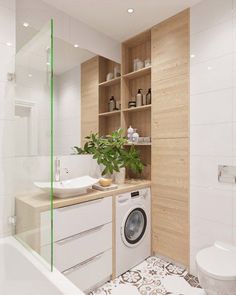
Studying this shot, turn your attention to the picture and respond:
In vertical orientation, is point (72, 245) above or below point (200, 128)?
below

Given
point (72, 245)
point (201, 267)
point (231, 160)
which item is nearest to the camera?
point (201, 267)

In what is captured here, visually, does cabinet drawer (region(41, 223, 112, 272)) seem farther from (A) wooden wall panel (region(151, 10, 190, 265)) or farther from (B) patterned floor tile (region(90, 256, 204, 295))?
(A) wooden wall panel (region(151, 10, 190, 265))

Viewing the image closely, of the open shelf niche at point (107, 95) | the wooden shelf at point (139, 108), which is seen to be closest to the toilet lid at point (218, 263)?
the wooden shelf at point (139, 108)

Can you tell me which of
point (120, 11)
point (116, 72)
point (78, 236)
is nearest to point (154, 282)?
point (78, 236)

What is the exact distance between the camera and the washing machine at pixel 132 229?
219 cm

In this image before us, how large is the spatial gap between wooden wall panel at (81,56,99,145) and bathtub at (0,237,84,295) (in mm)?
1339

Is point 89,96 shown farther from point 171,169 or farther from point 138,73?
point 171,169

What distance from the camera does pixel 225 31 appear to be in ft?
6.46

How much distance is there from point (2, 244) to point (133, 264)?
1.35m

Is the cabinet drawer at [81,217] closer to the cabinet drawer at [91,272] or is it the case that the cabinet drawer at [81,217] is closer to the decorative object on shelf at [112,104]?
the cabinet drawer at [91,272]

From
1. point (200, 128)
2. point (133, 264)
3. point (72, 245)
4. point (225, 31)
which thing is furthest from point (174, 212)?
point (225, 31)

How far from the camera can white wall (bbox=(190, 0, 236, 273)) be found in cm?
195

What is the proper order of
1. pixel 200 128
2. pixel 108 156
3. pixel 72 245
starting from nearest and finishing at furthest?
pixel 72 245
pixel 200 128
pixel 108 156

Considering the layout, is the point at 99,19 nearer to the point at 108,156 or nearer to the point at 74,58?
the point at 74,58
